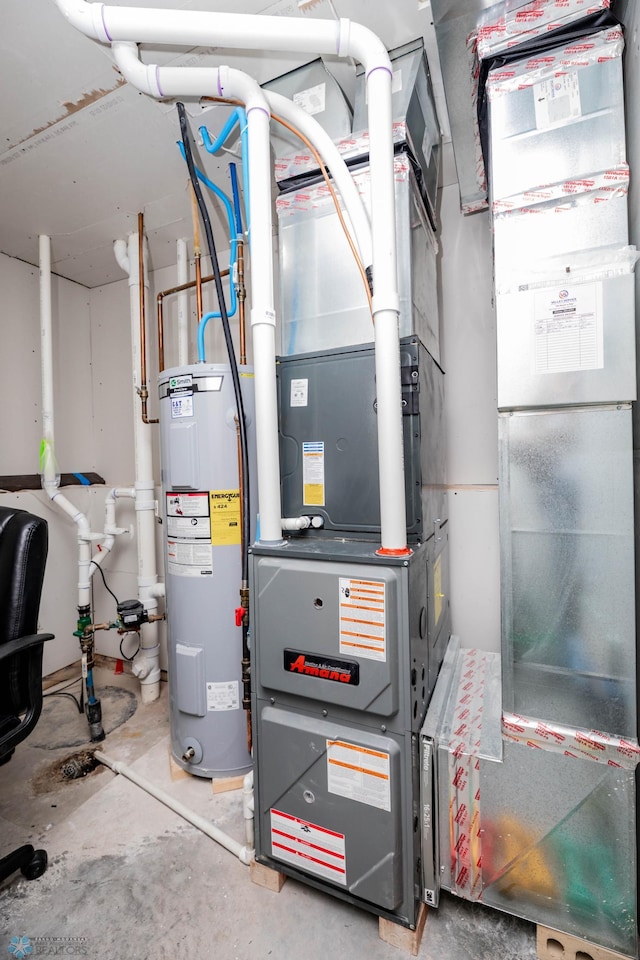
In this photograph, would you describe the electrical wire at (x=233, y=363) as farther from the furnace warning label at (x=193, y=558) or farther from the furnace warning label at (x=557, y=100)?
the furnace warning label at (x=557, y=100)

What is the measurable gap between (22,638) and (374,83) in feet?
5.91

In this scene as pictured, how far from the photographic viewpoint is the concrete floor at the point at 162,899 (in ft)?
3.63

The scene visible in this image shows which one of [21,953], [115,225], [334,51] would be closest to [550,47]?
[334,51]

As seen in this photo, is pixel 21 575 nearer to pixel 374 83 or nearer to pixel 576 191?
pixel 374 83

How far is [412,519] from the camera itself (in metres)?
1.21

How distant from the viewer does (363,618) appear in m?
1.07

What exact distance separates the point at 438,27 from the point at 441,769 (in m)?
1.95

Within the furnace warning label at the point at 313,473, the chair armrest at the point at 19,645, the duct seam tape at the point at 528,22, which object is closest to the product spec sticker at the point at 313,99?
the duct seam tape at the point at 528,22

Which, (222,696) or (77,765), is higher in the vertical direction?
(222,696)

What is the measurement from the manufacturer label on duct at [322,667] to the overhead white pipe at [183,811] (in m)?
0.69

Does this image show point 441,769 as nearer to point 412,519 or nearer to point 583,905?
point 583,905

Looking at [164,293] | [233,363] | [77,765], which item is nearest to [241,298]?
[233,363]

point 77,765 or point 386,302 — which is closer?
point 386,302

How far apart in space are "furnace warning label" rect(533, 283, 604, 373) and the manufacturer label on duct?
88 centimetres
